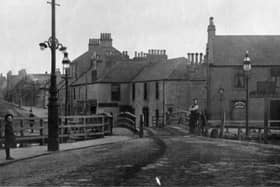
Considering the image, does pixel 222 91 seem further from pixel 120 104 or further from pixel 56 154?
pixel 56 154

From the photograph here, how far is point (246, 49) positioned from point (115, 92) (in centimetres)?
1675

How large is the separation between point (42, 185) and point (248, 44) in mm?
38459

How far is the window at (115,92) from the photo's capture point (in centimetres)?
5466

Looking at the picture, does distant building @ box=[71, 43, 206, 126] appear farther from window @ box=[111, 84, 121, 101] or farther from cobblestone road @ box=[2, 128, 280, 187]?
cobblestone road @ box=[2, 128, 280, 187]

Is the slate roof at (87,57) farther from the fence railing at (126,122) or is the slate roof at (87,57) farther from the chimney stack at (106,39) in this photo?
the fence railing at (126,122)

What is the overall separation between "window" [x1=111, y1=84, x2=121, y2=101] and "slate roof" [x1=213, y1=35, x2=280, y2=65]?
14.5 meters

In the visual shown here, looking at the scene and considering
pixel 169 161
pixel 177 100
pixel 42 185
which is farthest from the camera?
pixel 177 100

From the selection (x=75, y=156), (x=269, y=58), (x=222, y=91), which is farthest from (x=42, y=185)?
(x=269, y=58)

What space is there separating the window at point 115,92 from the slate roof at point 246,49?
14.5 metres

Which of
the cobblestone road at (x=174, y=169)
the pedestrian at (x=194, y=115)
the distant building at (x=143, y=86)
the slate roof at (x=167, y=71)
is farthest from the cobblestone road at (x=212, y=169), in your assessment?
the slate roof at (x=167, y=71)

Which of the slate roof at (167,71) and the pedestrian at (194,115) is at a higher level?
the slate roof at (167,71)

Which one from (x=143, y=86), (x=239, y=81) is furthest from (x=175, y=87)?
(x=239, y=81)

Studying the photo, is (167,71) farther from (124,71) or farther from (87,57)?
(87,57)

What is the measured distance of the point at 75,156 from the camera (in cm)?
1525
